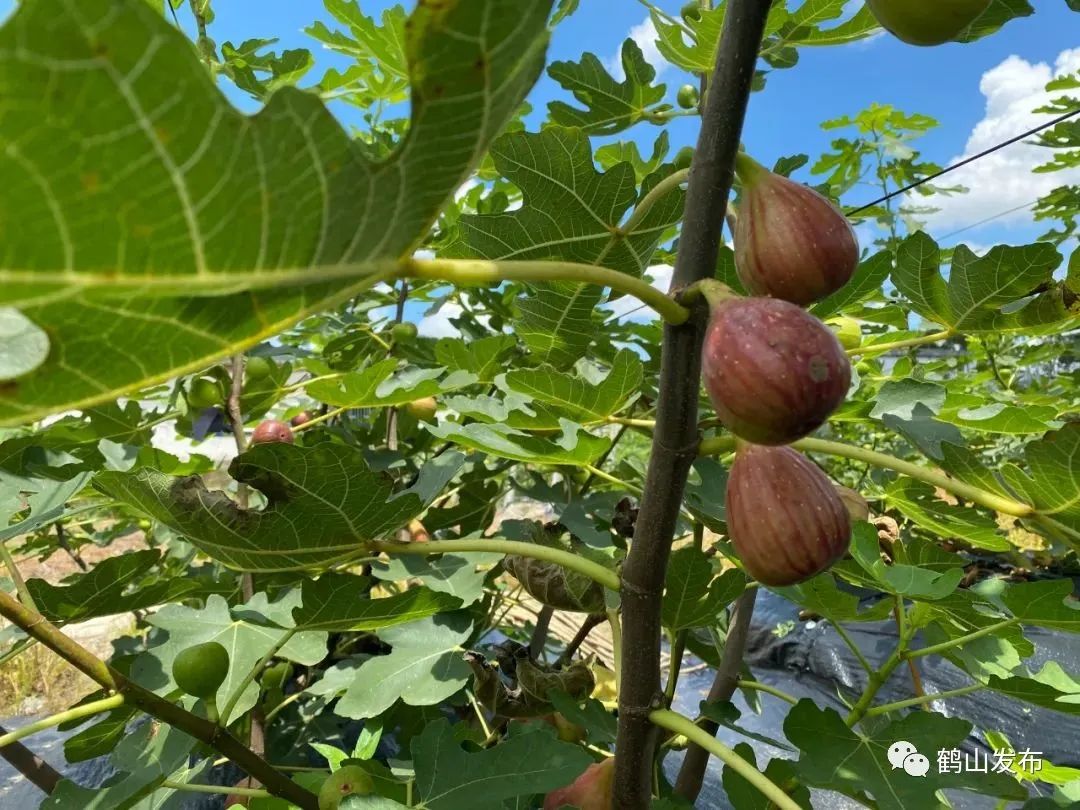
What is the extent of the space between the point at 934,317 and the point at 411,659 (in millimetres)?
1044

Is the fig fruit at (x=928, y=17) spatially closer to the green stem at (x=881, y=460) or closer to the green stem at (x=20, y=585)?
the green stem at (x=881, y=460)

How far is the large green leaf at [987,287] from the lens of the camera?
3.70 ft

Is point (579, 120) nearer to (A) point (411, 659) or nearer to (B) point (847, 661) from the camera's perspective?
(A) point (411, 659)

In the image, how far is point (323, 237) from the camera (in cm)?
43

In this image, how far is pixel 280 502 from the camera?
90 cm

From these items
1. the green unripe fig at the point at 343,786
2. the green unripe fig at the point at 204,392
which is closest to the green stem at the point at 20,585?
the green unripe fig at the point at 343,786

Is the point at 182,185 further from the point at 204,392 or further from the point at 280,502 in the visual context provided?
the point at 204,392

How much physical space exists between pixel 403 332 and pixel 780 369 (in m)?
1.67

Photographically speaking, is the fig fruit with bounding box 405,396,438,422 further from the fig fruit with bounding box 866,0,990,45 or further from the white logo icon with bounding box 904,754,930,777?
the fig fruit with bounding box 866,0,990,45

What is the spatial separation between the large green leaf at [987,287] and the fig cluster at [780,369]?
708 mm

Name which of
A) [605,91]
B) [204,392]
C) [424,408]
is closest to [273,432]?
[204,392]

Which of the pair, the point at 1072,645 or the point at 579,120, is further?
the point at 1072,645

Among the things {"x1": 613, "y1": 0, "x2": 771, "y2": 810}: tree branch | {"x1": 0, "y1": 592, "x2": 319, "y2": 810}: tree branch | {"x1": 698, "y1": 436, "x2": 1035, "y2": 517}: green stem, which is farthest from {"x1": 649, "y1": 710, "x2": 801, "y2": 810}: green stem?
{"x1": 0, "y1": 592, "x2": 319, "y2": 810}: tree branch

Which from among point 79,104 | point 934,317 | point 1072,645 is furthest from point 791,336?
point 1072,645
